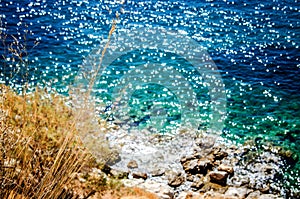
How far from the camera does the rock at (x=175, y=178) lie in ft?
27.3

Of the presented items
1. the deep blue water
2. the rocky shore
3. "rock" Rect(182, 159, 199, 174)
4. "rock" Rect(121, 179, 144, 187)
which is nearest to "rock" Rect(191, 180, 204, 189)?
the rocky shore

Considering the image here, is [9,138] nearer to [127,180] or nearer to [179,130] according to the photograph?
[127,180]

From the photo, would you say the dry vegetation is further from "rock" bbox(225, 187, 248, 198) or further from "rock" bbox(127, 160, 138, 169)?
"rock" bbox(225, 187, 248, 198)

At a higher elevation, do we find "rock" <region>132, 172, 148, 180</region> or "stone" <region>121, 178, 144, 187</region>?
"rock" <region>132, 172, 148, 180</region>

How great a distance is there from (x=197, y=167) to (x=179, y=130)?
1.78m

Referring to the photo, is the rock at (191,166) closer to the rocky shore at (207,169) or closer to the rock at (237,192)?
the rocky shore at (207,169)

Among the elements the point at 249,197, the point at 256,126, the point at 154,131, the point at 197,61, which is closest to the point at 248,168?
the point at 249,197

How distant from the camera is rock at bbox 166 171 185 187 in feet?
27.3

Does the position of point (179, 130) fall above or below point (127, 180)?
above

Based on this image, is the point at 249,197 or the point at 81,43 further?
the point at 81,43

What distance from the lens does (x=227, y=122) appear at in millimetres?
10781

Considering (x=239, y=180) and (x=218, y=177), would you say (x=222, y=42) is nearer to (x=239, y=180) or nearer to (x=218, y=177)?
(x=239, y=180)

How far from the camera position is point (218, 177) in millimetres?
8430

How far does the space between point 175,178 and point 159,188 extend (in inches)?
28.3
